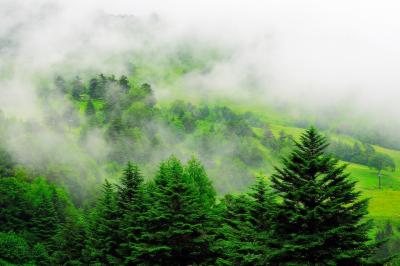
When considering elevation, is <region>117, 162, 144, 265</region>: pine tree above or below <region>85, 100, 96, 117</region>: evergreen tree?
below

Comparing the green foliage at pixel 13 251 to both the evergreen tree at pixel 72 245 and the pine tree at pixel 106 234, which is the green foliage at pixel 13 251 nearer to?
the evergreen tree at pixel 72 245

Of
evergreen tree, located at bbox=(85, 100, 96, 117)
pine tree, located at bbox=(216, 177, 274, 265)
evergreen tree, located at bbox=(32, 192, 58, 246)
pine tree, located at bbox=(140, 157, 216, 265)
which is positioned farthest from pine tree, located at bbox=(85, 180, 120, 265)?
evergreen tree, located at bbox=(85, 100, 96, 117)

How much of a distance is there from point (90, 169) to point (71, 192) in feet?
36.4

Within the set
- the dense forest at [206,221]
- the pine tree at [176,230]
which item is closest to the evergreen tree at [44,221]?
the dense forest at [206,221]

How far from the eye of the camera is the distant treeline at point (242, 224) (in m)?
28.8

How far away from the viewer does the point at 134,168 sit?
5278cm

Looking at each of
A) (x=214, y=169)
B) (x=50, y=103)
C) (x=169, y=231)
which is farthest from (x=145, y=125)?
(x=169, y=231)

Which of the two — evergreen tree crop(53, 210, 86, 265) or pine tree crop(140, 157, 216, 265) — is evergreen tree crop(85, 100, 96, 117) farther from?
pine tree crop(140, 157, 216, 265)

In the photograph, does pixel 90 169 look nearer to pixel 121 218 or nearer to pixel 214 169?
pixel 214 169

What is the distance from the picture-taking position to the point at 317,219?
94.6 feet

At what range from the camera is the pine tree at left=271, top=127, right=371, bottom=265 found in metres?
28.4

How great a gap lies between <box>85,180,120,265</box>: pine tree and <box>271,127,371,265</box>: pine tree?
2224 cm

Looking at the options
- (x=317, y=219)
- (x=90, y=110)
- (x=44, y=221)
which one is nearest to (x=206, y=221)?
(x=317, y=219)

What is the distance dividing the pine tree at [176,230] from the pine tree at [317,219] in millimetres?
11428
